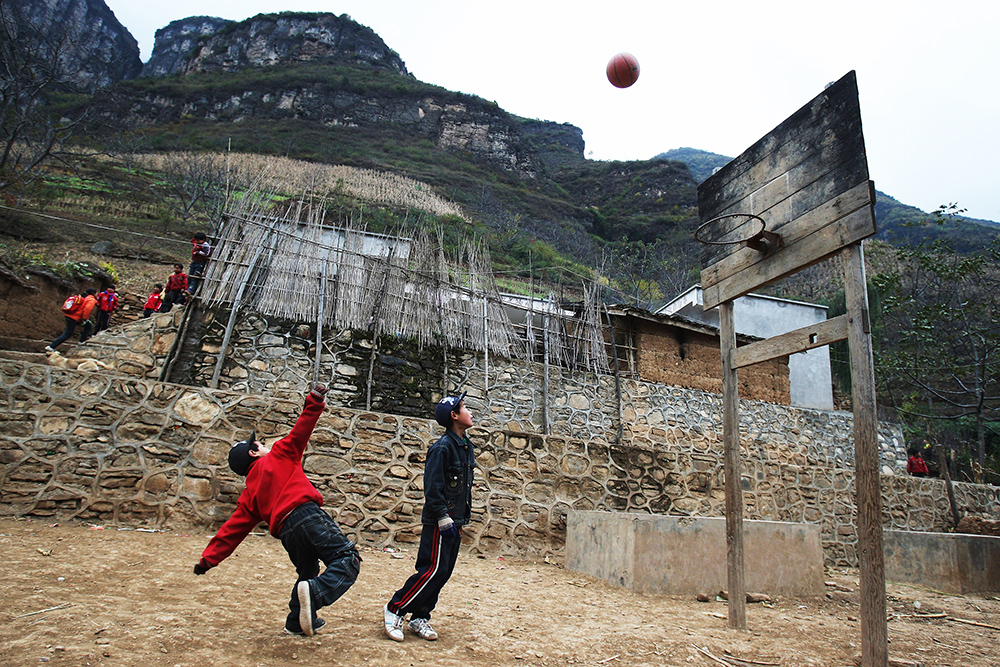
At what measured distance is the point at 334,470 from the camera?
6.16m

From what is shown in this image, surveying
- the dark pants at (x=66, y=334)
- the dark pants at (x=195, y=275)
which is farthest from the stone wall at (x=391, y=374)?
the dark pants at (x=66, y=334)

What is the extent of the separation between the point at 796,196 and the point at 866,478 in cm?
229

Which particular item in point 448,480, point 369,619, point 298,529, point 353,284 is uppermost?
point 353,284

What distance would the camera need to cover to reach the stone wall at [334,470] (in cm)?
512

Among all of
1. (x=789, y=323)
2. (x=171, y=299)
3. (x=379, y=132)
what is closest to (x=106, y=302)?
(x=171, y=299)

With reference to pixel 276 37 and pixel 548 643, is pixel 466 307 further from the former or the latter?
pixel 276 37

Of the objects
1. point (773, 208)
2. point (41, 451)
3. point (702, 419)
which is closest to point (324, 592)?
point (41, 451)

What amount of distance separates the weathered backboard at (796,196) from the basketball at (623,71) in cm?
260

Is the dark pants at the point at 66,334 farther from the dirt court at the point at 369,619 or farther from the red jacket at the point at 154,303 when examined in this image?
the dirt court at the point at 369,619

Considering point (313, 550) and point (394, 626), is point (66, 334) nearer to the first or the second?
point (313, 550)

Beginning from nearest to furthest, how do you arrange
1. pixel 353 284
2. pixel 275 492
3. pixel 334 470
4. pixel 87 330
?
1. pixel 275 492
2. pixel 334 470
3. pixel 353 284
4. pixel 87 330

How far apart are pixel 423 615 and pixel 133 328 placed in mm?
7436

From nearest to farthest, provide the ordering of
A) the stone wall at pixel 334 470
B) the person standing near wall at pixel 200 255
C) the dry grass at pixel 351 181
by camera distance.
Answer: the stone wall at pixel 334 470
the person standing near wall at pixel 200 255
the dry grass at pixel 351 181

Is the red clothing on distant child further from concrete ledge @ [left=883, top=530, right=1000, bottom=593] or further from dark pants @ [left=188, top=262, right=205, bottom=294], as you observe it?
dark pants @ [left=188, top=262, right=205, bottom=294]
